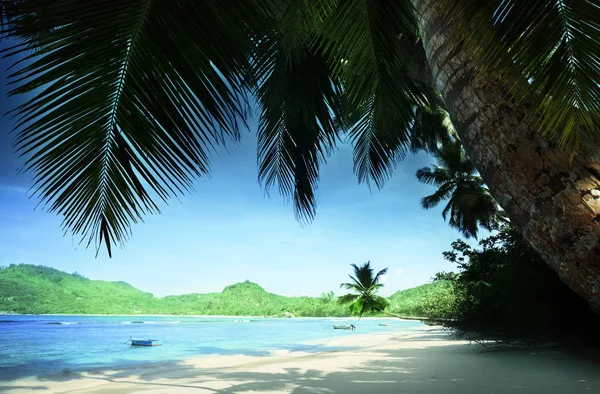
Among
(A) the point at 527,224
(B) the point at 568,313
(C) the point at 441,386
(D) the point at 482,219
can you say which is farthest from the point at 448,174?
(A) the point at 527,224

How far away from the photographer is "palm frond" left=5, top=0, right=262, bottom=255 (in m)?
1.32

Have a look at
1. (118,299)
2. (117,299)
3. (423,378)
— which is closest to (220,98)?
(423,378)

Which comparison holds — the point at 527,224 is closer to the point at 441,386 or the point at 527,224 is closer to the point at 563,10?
the point at 563,10

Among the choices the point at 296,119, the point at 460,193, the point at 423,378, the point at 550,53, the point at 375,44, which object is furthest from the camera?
the point at 460,193

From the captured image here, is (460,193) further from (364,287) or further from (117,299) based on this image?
(117,299)

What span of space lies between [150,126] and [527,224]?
1376mm

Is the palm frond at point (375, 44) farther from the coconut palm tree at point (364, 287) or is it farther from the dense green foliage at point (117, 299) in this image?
the dense green foliage at point (117, 299)

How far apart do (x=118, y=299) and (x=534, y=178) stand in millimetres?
94715

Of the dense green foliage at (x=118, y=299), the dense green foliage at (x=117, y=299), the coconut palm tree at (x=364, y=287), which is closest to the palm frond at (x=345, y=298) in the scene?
the coconut palm tree at (x=364, y=287)

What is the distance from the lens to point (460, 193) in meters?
19.0

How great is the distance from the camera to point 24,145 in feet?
4.39

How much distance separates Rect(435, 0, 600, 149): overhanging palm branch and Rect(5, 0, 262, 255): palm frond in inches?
36.2

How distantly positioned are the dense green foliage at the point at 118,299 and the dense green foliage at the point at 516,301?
211ft

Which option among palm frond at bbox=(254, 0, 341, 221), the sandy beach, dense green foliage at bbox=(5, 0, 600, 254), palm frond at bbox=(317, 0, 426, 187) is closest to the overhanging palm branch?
dense green foliage at bbox=(5, 0, 600, 254)
